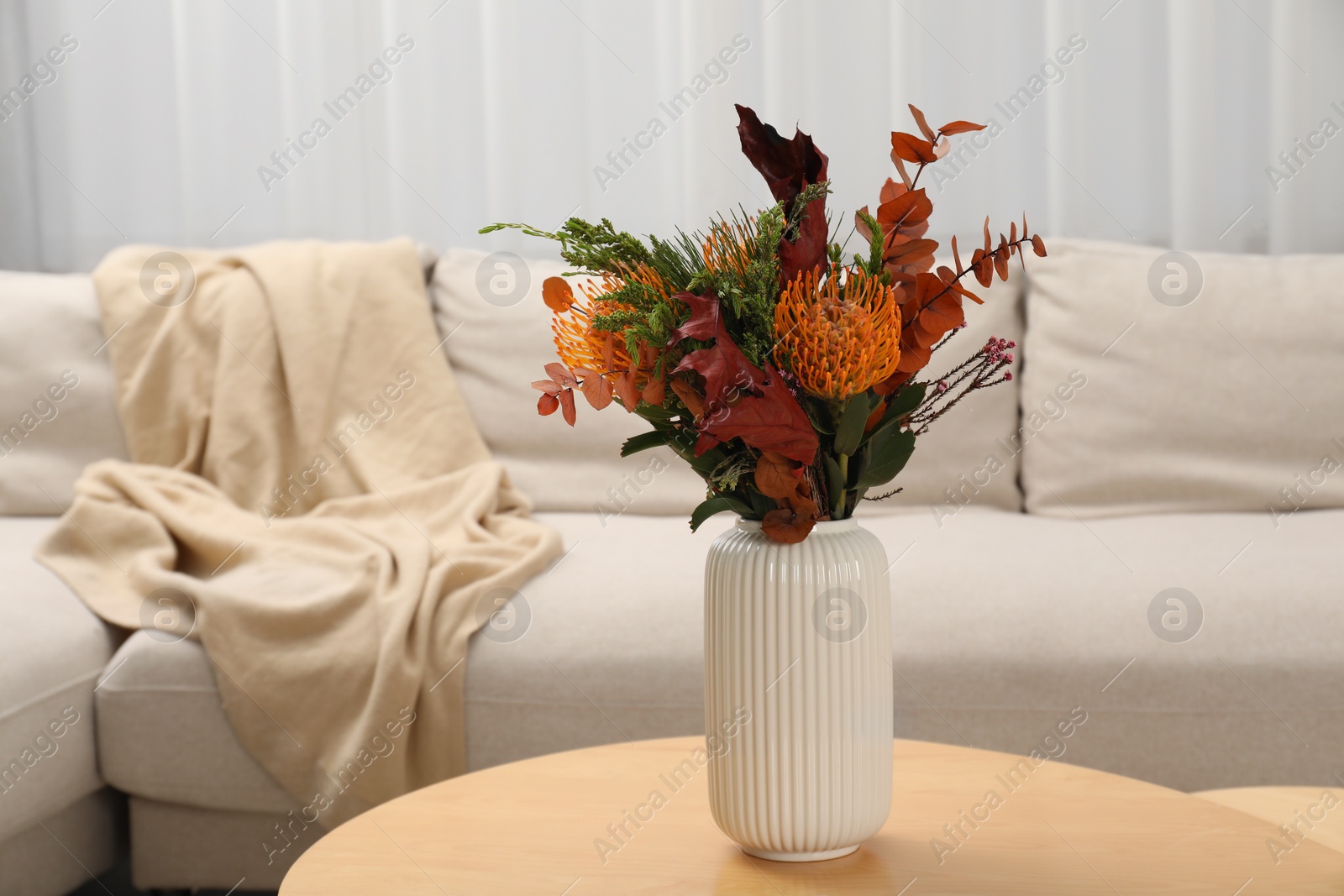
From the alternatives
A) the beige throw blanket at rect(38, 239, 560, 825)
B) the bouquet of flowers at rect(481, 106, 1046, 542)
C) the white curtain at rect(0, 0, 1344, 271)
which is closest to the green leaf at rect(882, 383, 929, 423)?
the bouquet of flowers at rect(481, 106, 1046, 542)

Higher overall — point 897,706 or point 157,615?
point 157,615

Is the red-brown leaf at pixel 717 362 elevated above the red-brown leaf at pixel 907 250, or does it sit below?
below

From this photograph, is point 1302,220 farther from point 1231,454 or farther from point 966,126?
point 966,126

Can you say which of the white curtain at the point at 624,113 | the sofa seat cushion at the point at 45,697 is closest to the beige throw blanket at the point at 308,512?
the sofa seat cushion at the point at 45,697

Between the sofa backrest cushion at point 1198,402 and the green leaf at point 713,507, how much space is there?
124 centimetres

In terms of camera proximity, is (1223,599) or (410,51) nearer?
(1223,599)

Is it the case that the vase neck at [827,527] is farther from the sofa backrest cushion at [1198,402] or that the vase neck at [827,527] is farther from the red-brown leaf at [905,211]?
the sofa backrest cushion at [1198,402]

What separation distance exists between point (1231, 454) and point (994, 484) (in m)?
0.38

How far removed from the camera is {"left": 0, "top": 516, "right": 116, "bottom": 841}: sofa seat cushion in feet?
4.01

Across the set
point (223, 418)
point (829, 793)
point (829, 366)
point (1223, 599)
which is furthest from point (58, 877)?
point (1223, 599)

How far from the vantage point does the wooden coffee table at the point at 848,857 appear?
730 mm

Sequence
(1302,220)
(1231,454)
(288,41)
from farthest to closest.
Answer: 1. (288,41)
2. (1302,220)
3. (1231,454)

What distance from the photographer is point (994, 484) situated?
1.87 metres

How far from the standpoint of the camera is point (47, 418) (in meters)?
1.88
